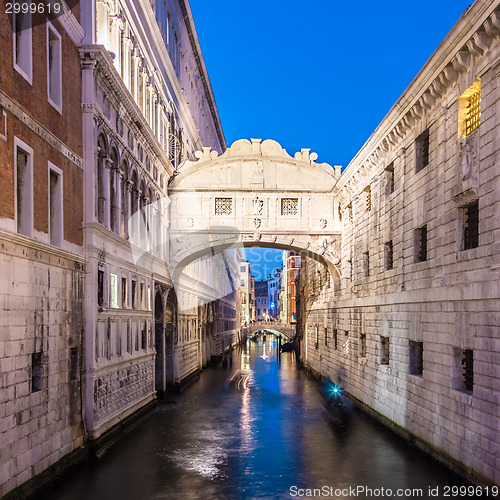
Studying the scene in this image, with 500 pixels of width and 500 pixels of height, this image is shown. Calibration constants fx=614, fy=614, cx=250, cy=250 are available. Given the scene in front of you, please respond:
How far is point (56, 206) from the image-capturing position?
14133 millimetres

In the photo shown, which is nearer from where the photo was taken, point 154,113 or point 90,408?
point 90,408

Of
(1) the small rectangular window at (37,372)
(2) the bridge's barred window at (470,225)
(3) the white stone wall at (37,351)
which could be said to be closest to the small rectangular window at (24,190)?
(3) the white stone wall at (37,351)

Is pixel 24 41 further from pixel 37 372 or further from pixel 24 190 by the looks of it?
pixel 37 372

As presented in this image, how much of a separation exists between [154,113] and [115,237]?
9.66m

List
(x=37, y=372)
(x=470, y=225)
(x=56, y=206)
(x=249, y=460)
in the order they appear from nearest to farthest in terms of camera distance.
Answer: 1. (x=37, y=372)
2. (x=470, y=225)
3. (x=56, y=206)
4. (x=249, y=460)

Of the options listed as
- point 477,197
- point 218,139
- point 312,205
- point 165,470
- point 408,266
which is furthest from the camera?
point 218,139

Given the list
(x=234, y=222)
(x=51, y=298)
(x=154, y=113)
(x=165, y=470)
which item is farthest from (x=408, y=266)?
(x=154, y=113)

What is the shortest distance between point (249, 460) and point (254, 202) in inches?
569

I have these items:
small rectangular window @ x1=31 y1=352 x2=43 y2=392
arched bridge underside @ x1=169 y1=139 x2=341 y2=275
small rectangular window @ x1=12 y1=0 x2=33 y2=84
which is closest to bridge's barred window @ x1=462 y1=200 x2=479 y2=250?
small rectangular window @ x1=31 y1=352 x2=43 y2=392

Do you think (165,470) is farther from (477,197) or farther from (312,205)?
(312,205)

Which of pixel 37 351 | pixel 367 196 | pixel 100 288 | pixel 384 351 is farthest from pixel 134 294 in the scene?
pixel 367 196

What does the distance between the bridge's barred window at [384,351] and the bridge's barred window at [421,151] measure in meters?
5.89

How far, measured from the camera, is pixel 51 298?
529 inches

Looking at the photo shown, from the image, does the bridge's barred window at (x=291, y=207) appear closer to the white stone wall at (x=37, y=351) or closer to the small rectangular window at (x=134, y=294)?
the small rectangular window at (x=134, y=294)
